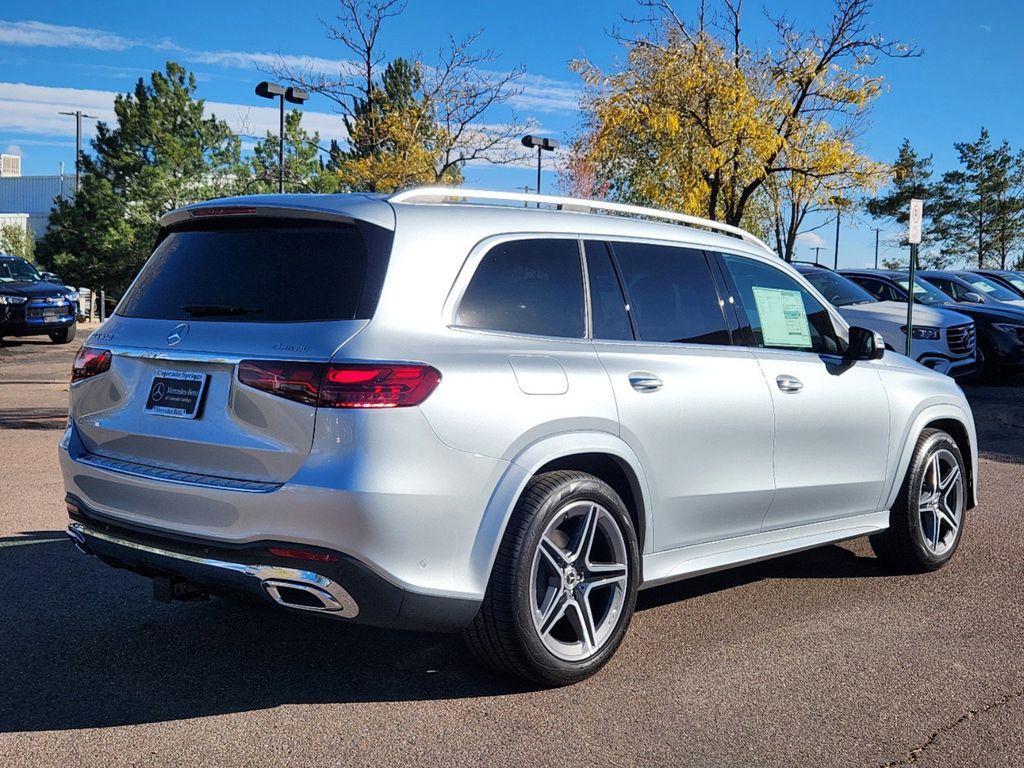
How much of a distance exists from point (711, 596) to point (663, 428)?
→ 1428 millimetres

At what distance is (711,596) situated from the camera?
5566 millimetres

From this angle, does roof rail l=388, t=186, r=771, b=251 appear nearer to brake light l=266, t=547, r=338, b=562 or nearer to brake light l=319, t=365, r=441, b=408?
brake light l=319, t=365, r=441, b=408

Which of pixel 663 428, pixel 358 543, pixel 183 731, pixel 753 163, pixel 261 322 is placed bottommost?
pixel 183 731

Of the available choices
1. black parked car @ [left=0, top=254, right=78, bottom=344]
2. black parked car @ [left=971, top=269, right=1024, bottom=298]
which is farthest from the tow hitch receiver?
black parked car @ [left=971, top=269, right=1024, bottom=298]

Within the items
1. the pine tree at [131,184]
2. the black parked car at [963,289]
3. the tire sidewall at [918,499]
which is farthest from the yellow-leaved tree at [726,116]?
the pine tree at [131,184]

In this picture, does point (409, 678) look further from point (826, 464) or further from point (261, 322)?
point (826, 464)

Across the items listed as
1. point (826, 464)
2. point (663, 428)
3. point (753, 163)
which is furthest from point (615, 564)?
point (753, 163)

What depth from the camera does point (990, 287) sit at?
870 inches

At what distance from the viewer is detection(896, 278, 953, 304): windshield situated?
681 inches

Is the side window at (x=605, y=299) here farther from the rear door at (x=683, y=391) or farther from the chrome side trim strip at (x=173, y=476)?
the chrome side trim strip at (x=173, y=476)

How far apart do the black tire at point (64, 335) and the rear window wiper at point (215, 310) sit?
2183cm

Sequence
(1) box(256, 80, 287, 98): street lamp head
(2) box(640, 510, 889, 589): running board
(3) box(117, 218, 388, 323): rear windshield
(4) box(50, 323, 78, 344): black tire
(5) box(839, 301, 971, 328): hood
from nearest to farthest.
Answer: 1. (3) box(117, 218, 388, 323): rear windshield
2. (2) box(640, 510, 889, 589): running board
3. (5) box(839, 301, 971, 328): hood
4. (1) box(256, 80, 287, 98): street lamp head
5. (4) box(50, 323, 78, 344): black tire

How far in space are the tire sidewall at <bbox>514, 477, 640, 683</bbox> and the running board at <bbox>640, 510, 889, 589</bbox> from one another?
180mm

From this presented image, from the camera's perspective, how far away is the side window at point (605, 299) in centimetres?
452
